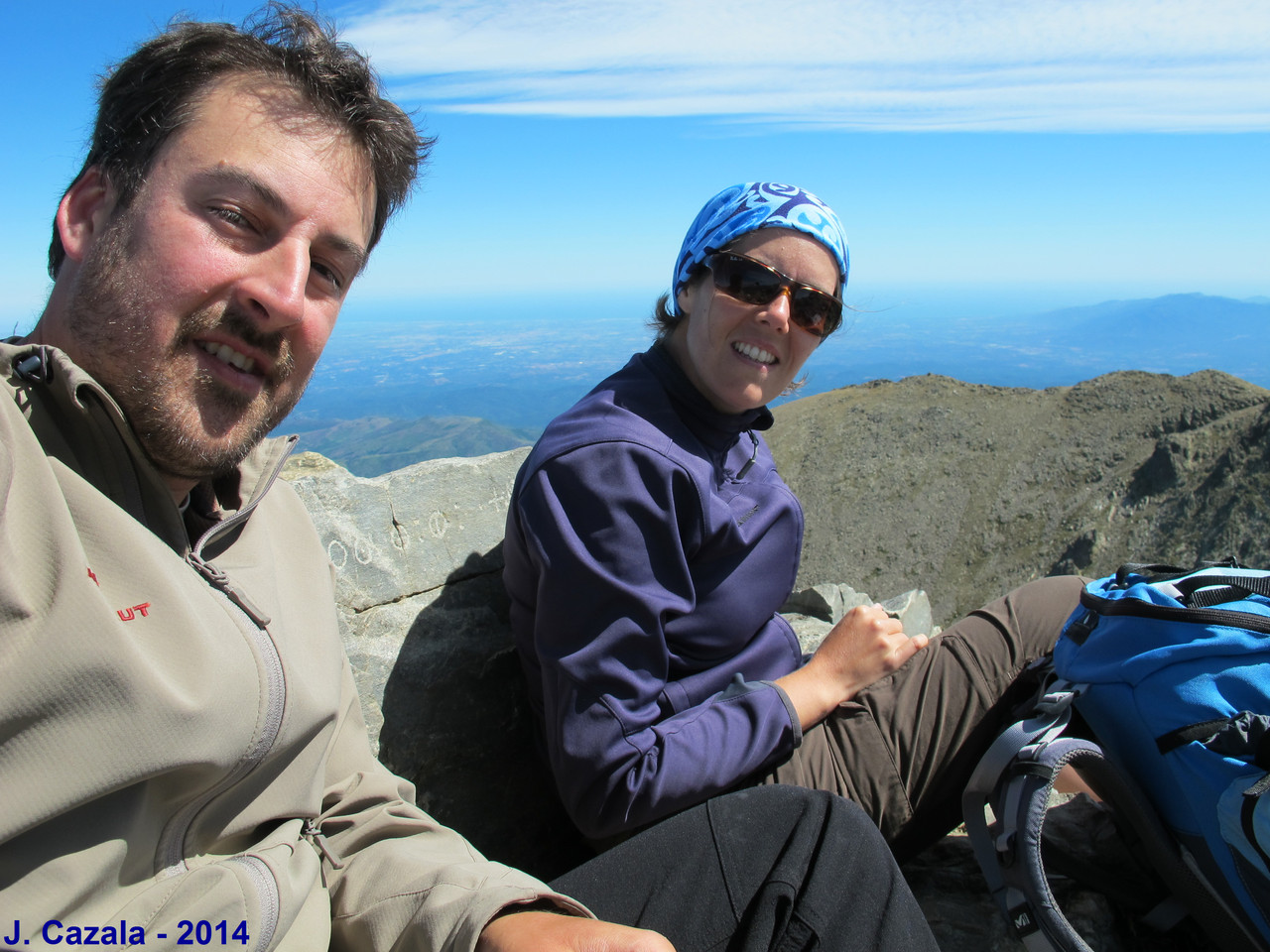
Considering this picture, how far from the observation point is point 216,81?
1924 mm

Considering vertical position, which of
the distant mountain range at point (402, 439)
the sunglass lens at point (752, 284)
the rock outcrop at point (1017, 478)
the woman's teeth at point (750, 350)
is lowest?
the distant mountain range at point (402, 439)

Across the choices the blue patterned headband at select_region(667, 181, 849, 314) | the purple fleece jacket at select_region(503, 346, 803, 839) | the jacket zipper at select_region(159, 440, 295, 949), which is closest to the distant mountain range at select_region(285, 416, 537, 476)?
the blue patterned headband at select_region(667, 181, 849, 314)

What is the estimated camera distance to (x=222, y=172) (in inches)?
71.3

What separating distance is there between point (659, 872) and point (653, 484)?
3.75 ft

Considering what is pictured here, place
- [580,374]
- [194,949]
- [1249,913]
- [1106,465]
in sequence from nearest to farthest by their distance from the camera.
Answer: [194,949] < [1249,913] < [1106,465] < [580,374]

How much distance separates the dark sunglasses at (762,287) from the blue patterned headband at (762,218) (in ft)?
0.32

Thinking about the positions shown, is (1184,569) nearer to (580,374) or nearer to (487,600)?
(487,600)

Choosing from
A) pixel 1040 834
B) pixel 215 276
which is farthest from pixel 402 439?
pixel 1040 834

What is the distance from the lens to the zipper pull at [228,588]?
1765mm

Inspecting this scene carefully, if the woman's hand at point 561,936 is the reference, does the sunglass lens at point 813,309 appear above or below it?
above

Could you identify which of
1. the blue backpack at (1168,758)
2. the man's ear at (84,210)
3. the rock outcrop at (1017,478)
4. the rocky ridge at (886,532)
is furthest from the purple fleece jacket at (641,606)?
the rock outcrop at (1017,478)

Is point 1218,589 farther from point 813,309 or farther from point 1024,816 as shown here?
point 813,309

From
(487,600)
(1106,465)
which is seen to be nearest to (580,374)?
(1106,465)

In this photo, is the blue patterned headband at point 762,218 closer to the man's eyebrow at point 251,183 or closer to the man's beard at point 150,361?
the man's eyebrow at point 251,183
